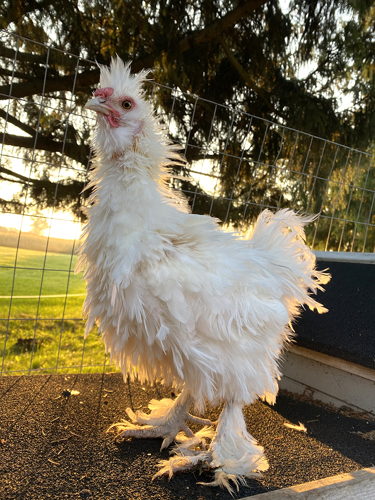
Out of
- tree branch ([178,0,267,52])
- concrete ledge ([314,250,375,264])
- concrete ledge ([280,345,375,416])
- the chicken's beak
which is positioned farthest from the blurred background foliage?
the chicken's beak

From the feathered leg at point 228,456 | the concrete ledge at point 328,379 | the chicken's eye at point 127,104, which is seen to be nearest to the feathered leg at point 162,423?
the feathered leg at point 228,456

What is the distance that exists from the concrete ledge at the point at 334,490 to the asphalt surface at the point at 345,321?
2.60ft

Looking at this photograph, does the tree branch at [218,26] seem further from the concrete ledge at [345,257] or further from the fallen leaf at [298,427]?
the fallen leaf at [298,427]

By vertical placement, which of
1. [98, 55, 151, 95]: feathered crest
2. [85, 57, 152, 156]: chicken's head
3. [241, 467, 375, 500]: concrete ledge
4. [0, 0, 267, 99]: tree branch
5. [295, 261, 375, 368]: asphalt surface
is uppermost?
[0, 0, 267, 99]: tree branch

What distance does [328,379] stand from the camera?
8.32ft

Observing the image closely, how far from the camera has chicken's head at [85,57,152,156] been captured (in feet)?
5.63

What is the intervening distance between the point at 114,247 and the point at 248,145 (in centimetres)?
241

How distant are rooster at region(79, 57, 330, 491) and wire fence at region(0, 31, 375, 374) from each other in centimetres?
107

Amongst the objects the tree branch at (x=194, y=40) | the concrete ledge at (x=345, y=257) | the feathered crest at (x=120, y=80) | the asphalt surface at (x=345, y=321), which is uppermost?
the tree branch at (x=194, y=40)

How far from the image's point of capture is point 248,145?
371cm

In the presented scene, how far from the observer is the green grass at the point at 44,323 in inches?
123

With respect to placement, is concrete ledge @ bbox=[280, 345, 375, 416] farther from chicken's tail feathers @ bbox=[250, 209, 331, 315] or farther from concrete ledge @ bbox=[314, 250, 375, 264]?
concrete ledge @ bbox=[314, 250, 375, 264]

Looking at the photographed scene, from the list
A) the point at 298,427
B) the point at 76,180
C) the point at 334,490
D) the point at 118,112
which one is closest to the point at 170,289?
the point at 118,112

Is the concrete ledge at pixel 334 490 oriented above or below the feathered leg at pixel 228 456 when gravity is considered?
above
